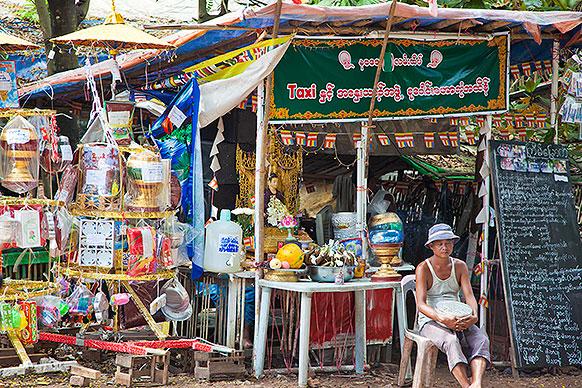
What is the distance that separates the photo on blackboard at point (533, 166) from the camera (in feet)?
22.7

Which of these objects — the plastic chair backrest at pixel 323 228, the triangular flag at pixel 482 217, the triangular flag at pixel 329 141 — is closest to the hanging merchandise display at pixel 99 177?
the triangular flag at pixel 329 141

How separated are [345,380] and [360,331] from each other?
485 millimetres

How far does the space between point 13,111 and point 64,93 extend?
2.58m

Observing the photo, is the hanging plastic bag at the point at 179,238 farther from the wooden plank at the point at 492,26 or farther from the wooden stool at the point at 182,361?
the wooden plank at the point at 492,26

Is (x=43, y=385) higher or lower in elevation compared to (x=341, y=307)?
lower

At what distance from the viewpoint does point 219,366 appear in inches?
238

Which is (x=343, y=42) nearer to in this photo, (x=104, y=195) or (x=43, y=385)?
(x=104, y=195)

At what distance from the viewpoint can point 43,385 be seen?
19.2 feet

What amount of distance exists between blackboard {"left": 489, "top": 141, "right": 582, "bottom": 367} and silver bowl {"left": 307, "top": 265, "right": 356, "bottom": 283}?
1.57 metres

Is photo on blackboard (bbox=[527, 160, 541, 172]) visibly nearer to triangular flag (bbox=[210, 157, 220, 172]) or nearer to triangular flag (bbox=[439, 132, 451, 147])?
triangular flag (bbox=[439, 132, 451, 147])

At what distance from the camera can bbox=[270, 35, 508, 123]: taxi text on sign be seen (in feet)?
20.7

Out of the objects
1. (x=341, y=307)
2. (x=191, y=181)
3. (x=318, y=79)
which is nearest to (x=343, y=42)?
(x=318, y=79)

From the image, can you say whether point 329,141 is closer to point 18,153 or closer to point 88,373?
point 18,153

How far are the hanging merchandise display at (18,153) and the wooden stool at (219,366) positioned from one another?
7.08 ft
